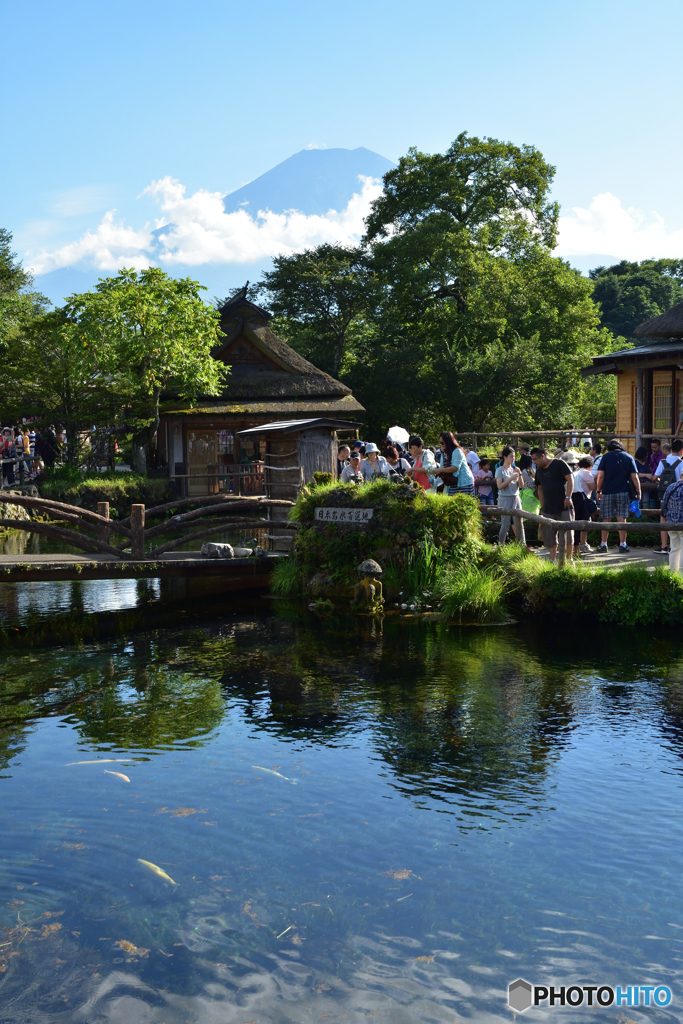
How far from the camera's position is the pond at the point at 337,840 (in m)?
4.91

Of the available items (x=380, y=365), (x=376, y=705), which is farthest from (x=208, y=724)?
(x=380, y=365)

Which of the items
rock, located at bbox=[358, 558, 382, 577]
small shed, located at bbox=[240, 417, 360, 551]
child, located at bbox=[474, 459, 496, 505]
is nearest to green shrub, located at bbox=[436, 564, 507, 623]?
rock, located at bbox=[358, 558, 382, 577]

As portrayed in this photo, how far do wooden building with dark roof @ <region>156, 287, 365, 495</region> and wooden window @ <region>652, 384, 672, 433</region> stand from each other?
41.0 ft

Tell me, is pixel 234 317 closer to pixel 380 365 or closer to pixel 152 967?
pixel 380 365

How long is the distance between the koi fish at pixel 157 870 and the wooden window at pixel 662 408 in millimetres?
23006

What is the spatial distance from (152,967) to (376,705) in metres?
4.73

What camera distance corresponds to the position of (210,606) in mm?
16047

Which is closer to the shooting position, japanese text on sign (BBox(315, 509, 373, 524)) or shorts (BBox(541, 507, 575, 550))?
shorts (BBox(541, 507, 575, 550))

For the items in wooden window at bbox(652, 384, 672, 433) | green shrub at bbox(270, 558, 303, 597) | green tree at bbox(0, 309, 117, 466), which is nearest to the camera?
green shrub at bbox(270, 558, 303, 597)

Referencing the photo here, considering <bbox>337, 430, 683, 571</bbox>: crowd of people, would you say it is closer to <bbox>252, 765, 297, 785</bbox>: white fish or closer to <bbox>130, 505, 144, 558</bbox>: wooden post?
<bbox>130, 505, 144, 558</bbox>: wooden post

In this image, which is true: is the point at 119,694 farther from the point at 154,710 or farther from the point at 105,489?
the point at 105,489

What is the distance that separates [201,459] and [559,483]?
79.7 ft

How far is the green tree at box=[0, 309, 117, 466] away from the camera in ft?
98.4

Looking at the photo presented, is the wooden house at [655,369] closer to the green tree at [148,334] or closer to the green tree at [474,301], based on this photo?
the green tree at [474,301]
